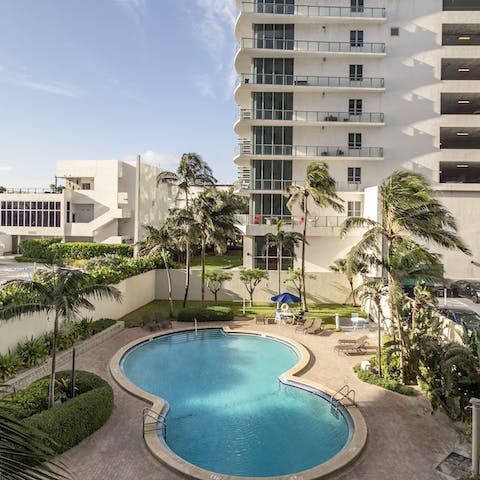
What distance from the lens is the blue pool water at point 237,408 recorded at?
11578 millimetres

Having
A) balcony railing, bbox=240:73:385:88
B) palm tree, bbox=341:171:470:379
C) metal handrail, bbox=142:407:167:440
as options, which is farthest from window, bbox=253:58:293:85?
metal handrail, bbox=142:407:167:440

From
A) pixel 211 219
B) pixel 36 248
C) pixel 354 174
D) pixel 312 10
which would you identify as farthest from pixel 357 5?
pixel 36 248

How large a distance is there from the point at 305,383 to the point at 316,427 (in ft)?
10.1

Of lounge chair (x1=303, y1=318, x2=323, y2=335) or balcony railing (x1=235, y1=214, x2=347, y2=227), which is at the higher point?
balcony railing (x1=235, y1=214, x2=347, y2=227)

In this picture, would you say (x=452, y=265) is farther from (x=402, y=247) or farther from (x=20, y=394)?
(x=20, y=394)

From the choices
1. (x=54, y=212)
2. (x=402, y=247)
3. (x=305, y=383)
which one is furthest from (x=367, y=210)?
(x=54, y=212)

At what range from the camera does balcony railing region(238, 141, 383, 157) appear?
3595 centimetres

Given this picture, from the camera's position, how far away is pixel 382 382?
15.8 meters

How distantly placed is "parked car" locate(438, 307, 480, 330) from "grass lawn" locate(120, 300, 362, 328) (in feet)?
22.1

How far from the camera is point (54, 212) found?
183 ft

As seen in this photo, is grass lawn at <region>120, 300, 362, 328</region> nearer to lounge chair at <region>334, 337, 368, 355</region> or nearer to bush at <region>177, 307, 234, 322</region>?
bush at <region>177, 307, 234, 322</region>

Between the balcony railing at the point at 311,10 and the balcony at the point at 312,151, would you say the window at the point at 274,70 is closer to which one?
the balcony railing at the point at 311,10

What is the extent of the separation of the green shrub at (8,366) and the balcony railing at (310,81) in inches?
1140

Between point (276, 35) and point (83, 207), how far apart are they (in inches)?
1420
